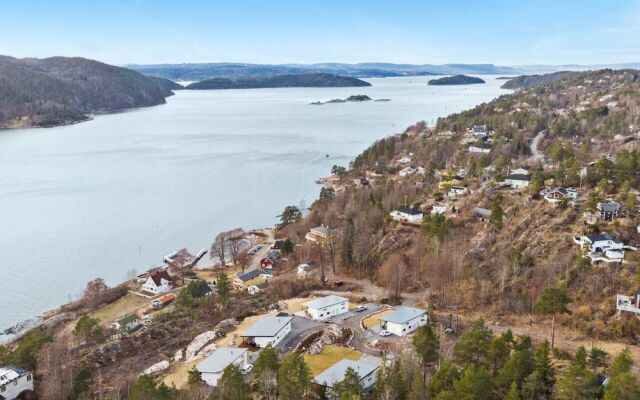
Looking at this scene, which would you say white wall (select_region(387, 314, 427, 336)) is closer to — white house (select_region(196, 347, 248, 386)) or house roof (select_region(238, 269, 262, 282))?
white house (select_region(196, 347, 248, 386))

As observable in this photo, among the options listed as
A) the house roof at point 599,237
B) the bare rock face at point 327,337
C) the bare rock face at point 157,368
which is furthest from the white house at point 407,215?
the bare rock face at point 157,368

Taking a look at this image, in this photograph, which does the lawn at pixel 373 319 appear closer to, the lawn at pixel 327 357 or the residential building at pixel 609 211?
the lawn at pixel 327 357

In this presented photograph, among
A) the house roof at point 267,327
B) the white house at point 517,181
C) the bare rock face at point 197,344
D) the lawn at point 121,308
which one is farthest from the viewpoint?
the white house at point 517,181

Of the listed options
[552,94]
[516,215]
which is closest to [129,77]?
[552,94]

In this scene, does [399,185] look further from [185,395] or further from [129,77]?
[129,77]

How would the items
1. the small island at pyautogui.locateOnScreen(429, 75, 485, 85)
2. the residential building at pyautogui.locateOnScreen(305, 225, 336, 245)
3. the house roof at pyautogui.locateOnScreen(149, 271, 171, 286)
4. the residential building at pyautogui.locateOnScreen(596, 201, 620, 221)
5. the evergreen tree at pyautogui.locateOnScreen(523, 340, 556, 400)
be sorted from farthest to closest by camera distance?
the small island at pyautogui.locateOnScreen(429, 75, 485, 85) → the residential building at pyautogui.locateOnScreen(305, 225, 336, 245) → the house roof at pyautogui.locateOnScreen(149, 271, 171, 286) → the residential building at pyautogui.locateOnScreen(596, 201, 620, 221) → the evergreen tree at pyautogui.locateOnScreen(523, 340, 556, 400)

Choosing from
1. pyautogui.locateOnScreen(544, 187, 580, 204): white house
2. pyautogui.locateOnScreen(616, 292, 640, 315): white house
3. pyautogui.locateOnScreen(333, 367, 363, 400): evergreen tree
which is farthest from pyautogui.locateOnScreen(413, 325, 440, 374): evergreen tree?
pyautogui.locateOnScreen(544, 187, 580, 204): white house
